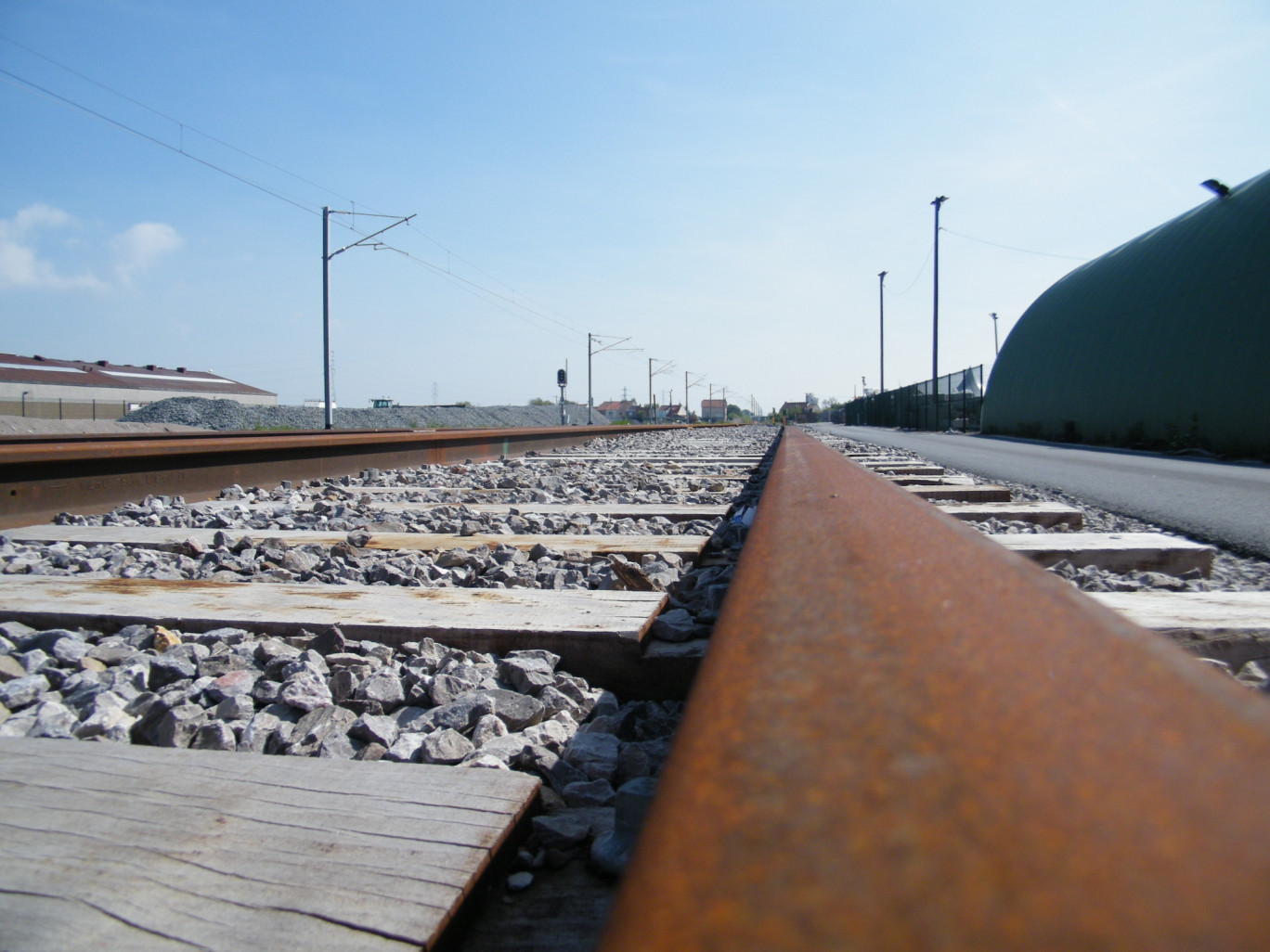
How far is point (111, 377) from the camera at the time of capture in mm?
55594

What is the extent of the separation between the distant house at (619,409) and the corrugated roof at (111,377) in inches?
1517

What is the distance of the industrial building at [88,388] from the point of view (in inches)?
1761

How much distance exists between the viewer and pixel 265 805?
3.09 feet

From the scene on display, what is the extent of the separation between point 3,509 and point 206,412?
90.2 feet

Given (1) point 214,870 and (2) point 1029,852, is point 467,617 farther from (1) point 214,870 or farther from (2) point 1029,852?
(2) point 1029,852

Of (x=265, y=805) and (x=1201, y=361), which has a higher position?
(x=1201, y=361)

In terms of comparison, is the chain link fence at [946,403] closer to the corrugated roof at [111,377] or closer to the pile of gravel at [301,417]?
the pile of gravel at [301,417]

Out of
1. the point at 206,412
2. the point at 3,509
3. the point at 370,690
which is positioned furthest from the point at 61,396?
the point at 370,690

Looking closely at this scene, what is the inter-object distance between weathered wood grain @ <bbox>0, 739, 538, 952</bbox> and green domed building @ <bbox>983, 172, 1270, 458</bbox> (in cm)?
1447

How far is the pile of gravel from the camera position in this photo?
27.1m

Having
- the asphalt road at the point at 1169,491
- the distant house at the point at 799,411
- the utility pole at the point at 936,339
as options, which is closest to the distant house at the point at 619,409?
the distant house at the point at 799,411

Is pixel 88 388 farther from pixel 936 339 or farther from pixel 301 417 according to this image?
pixel 936 339

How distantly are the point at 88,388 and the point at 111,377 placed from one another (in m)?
4.76

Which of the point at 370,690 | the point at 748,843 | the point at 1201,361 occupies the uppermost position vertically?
the point at 1201,361
